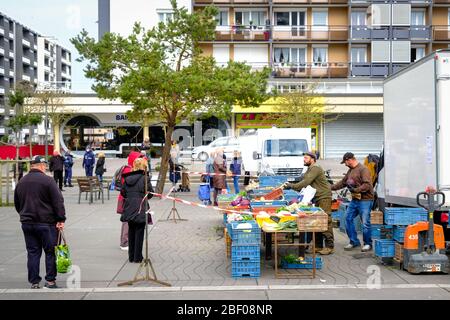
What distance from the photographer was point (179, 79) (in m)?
20.3

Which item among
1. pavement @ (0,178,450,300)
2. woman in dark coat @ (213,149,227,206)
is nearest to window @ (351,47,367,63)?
woman in dark coat @ (213,149,227,206)

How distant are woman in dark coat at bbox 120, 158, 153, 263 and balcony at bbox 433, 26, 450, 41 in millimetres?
44201

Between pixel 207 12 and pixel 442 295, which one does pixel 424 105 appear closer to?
pixel 442 295

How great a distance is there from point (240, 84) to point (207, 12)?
122 inches

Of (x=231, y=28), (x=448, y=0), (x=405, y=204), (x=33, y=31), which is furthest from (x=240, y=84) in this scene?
(x=33, y=31)

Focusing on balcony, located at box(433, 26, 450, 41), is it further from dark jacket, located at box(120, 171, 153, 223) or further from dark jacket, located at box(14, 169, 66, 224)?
dark jacket, located at box(14, 169, 66, 224)

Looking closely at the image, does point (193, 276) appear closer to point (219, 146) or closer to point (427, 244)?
point (427, 244)

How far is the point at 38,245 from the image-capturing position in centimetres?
855

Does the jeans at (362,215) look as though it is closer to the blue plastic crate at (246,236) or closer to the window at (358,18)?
the blue plastic crate at (246,236)

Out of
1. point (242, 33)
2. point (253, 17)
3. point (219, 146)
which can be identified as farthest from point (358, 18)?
point (219, 146)

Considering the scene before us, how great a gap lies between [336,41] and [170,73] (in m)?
32.0

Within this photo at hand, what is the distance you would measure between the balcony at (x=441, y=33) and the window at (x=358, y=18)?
18.5 feet

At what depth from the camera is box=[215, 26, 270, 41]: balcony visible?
49.3 metres

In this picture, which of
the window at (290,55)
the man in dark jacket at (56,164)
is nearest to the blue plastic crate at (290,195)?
the man in dark jacket at (56,164)
